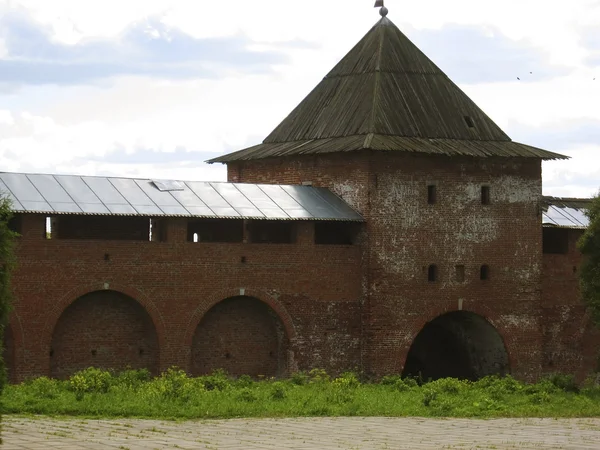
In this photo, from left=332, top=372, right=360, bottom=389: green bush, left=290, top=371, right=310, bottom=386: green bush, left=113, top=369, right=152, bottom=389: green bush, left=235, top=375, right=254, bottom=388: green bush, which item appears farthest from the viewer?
left=290, top=371, right=310, bottom=386: green bush

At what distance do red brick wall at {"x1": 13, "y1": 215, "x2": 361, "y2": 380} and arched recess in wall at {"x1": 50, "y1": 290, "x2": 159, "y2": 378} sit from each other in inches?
3.5

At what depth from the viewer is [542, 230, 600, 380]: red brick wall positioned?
30578 millimetres

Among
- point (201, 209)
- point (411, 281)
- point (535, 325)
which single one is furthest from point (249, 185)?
point (535, 325)

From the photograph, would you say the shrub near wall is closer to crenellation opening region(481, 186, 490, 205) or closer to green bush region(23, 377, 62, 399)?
green bush region(23, 377, 62, 399)

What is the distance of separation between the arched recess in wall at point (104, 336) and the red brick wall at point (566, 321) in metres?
10.4

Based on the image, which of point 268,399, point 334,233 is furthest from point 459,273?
point 268,399

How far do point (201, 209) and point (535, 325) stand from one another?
9080 mm

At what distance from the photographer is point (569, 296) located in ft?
102

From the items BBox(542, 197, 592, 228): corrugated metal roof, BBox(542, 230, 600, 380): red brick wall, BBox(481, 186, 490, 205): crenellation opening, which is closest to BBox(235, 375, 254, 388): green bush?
BBox(481, 186, 490, 205): crenellation opening

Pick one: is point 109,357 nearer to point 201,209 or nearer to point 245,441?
point 201,209

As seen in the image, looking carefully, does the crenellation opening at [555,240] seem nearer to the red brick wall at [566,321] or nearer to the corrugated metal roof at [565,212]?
the red brick wall at [566,321]

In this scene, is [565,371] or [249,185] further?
[565,371]

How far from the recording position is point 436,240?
28.5m

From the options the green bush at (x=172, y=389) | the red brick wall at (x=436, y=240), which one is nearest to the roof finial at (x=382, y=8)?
the red brick wall at (x=436, y=240)
